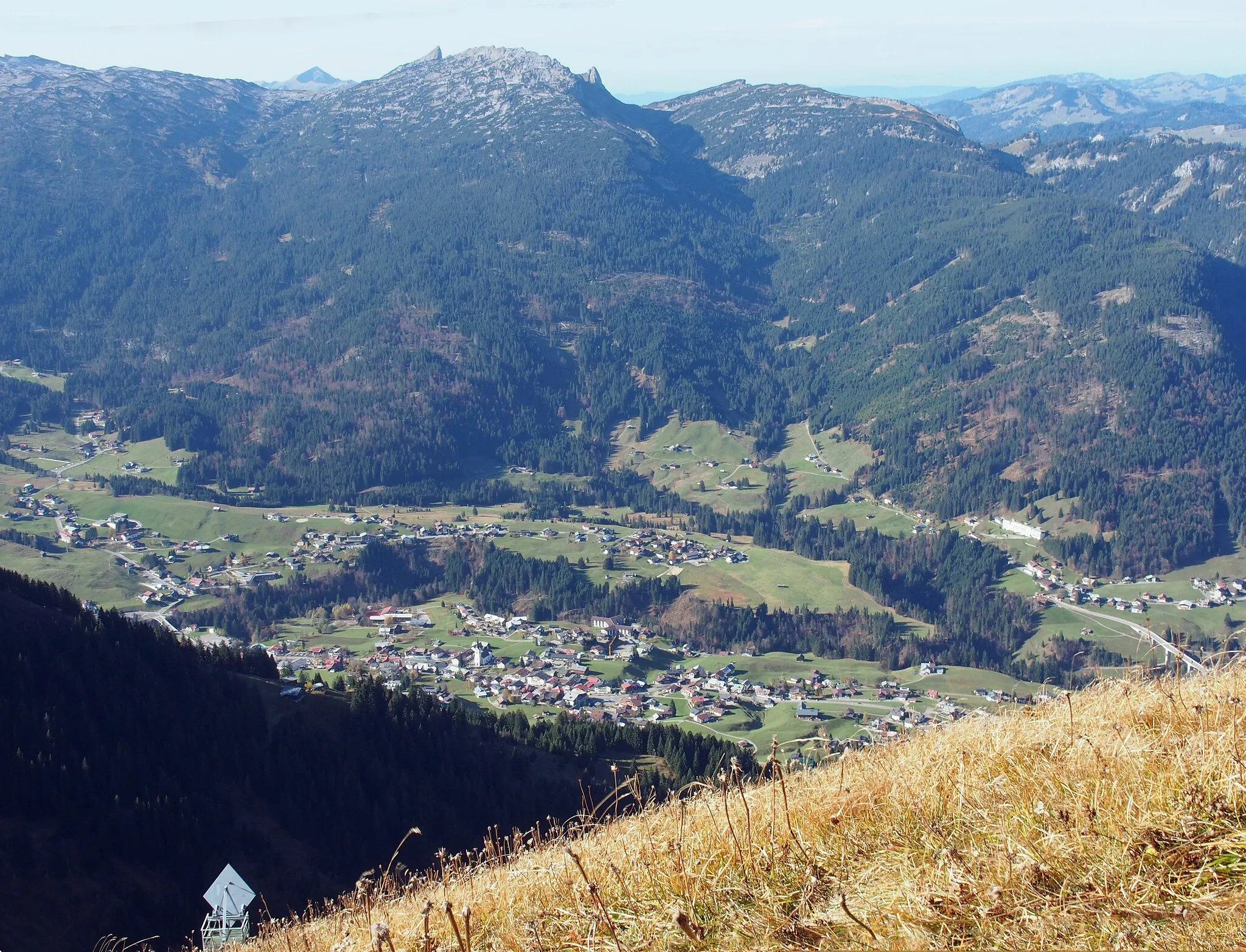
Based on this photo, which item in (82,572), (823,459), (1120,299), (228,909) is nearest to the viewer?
(228,909)

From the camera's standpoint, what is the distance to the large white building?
147250mm

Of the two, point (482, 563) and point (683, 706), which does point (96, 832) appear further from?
A: point (482, 563)

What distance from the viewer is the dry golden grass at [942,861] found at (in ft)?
16.4

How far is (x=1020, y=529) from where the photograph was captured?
492ft

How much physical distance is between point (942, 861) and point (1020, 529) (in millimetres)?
155651

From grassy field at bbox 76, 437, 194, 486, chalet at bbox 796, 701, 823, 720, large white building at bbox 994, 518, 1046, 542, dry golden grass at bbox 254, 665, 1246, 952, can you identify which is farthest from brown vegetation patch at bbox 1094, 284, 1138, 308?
dry golden grass at bbox 254, 665, 1246, 952

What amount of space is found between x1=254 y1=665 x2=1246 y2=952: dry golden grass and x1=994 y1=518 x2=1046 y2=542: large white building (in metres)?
150

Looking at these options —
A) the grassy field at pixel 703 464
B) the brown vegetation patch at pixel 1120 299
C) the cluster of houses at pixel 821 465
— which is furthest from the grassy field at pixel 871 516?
the brown vegetation patch at pixel 1120 299

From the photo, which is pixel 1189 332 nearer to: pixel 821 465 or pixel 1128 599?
pixel 821 465

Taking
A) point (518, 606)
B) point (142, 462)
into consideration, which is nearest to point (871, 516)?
point (518, 606)

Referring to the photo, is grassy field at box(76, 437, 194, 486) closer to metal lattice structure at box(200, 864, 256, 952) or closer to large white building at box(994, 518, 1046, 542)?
large white building at box(994, 518, 1046, 542)

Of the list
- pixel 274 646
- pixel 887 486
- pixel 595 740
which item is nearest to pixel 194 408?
pixel 274 646

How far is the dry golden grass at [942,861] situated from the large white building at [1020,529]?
149662 mm

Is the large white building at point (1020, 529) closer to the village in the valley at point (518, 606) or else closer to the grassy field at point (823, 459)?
the village in the valley at point (518, 606)
